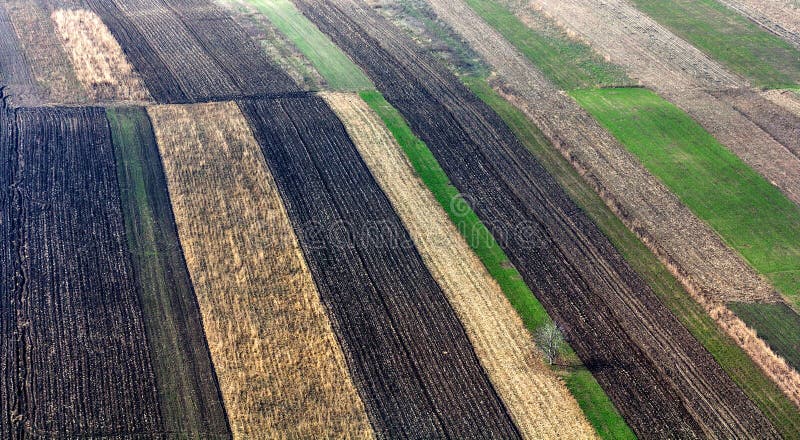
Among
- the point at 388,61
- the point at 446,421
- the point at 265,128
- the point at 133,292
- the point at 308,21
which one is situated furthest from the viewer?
the point at 308,21

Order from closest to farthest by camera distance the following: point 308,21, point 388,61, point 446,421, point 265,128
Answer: point 446,421, point 265,128, point 388,61, point 308,21

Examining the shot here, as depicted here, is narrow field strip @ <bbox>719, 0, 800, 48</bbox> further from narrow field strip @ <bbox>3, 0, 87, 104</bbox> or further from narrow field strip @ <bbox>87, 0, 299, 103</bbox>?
narrow field strip @ <bbox>3, 0, 87, 104</bbox>

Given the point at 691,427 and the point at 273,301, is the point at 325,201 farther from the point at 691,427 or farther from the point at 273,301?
the point at 691,427

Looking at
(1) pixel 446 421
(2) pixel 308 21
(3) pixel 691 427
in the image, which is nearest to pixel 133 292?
(1) pixel 446 421

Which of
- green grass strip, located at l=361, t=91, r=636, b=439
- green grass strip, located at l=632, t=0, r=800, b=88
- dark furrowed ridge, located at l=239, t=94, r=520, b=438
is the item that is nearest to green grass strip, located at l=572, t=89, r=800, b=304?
green grass strip, located at l=632, t=0, r=800, b=88

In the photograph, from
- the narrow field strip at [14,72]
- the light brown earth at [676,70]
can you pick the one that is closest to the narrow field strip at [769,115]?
the light brown earth at [676,70]

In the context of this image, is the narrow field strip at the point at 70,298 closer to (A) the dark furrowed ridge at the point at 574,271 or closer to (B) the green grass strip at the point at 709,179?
(A) the dark furrowed ridge at the point at 574,271
